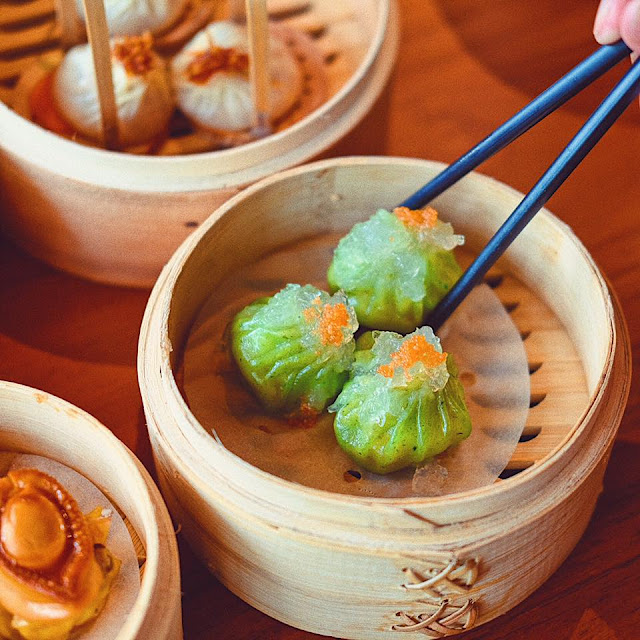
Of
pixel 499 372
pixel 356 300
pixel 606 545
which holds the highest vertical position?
pixel 356 300

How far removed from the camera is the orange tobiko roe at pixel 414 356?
0.99m

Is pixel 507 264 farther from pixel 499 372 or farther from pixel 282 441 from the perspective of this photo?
pixel 282 441

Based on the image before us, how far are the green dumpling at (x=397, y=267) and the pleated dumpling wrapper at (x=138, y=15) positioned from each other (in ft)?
2.25

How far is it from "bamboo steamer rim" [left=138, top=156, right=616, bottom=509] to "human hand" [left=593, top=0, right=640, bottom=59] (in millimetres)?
256

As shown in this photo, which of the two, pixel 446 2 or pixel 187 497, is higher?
pixel 446 2

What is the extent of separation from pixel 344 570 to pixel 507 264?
0.59 meters

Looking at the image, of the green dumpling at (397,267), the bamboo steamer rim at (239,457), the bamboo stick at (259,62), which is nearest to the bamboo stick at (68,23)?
the bamboo stick at (259,62)

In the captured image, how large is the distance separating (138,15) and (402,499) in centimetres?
108

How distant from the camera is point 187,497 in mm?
974

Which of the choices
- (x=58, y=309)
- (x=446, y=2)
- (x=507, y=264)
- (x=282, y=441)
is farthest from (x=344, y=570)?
(x=446, y=2)

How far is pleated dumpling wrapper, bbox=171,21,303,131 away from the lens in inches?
58.2

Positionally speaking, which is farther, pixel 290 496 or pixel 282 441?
pixel 282 441

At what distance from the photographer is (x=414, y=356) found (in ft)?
3.24

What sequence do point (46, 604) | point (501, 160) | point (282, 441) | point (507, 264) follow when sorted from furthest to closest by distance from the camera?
point (501, 160)
point (507, 264)
point (282, 441)
point (46, 604)
